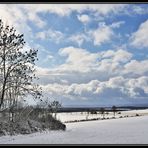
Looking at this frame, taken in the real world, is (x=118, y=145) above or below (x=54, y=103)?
below

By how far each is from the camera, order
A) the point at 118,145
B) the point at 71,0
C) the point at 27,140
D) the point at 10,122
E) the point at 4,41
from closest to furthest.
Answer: the point at 71,0 < the point at 118,145 < the point at 27,140 < the point at 4,41 < the point at 10,122

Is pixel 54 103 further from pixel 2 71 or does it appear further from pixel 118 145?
pixel 118 145

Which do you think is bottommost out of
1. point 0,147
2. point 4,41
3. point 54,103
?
point 0,147

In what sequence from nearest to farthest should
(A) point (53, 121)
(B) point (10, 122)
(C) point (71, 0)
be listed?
(C) point (71, 0)
(B) point (10, 122)
(A) point (53, 121)

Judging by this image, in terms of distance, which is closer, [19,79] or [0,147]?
[0,147]

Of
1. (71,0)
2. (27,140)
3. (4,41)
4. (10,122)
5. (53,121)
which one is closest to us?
(71,0)

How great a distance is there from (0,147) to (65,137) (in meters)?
1.87

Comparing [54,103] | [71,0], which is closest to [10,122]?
[54,103]

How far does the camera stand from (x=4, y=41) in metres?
8.94

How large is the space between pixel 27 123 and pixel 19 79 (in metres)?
1.35

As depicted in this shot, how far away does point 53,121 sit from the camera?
10.7m

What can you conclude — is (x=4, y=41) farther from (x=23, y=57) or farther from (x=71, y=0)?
(x=71, y=0)

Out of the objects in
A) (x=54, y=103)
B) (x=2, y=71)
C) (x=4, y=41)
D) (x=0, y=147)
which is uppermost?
(x=4, y=41)

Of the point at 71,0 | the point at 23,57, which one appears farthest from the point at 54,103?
the point at 71,0
